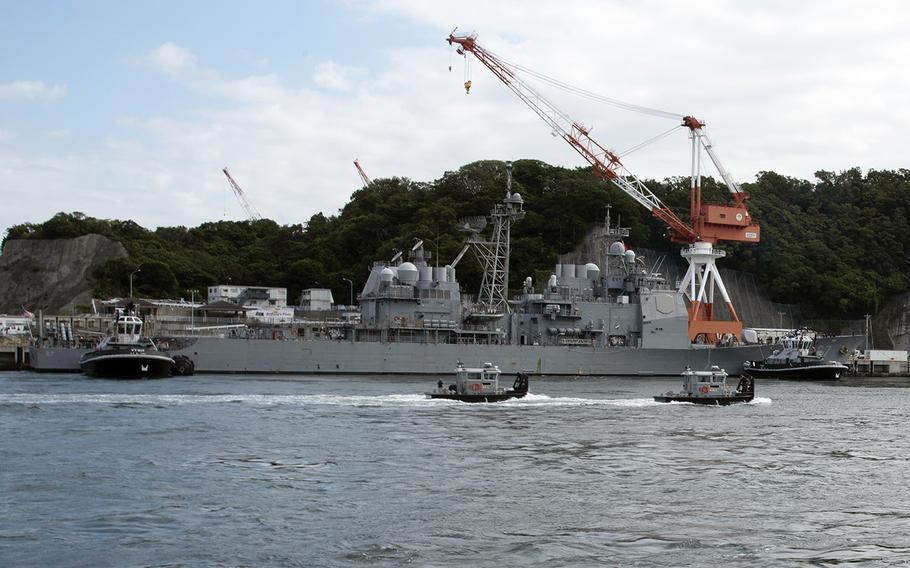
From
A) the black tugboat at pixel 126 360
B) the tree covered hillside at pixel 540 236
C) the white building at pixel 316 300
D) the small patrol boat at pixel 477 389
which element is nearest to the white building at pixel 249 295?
the white building at pixel 316 300

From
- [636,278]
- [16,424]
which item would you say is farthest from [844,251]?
[16,424]

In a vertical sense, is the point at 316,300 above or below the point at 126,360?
above

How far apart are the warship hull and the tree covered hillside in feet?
80.1

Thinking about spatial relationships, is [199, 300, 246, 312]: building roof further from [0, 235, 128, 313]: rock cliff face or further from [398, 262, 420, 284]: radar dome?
[0, 235, 128, 313]: rock cliff face

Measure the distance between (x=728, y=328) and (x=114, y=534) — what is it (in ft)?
201

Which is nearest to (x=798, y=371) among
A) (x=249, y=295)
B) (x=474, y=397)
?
(x=474, y=397)

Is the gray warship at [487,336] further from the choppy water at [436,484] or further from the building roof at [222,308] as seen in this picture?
the choppy water at [436,484]

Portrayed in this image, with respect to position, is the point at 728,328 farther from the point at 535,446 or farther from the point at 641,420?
the point at 535,446

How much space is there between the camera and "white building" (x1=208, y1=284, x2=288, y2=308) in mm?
98062

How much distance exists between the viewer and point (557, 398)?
1805 inches

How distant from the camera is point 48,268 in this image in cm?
10288

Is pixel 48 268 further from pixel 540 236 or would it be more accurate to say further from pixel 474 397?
pixel 474 397

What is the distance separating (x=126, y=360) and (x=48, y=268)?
54995 mm

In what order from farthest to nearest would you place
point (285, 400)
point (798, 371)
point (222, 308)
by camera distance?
point (222, 308) < point (798, 371) < point (285, 400)
